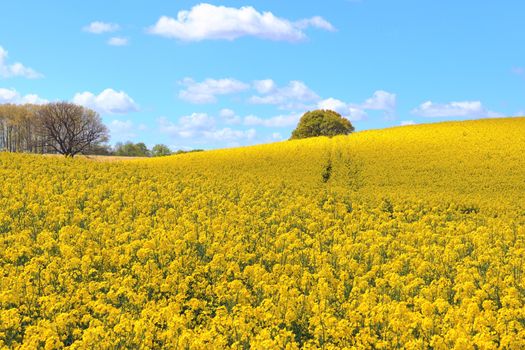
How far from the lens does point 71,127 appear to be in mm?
84938

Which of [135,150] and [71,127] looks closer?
[71,127]

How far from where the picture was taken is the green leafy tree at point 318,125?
9462 cm

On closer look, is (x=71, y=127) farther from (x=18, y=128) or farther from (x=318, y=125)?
(x=318, y=125)

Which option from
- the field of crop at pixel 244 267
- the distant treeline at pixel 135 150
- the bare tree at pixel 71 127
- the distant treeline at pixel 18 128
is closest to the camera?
the field of crop at pixel 244 267

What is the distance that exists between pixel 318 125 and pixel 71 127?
41.9 metres

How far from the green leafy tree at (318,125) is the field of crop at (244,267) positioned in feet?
219

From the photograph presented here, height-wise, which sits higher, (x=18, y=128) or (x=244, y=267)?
(x=18, y=128)

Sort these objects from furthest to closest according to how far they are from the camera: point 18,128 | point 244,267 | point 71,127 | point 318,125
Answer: point 18,128
point 318,125
point 71,127
point 244,267

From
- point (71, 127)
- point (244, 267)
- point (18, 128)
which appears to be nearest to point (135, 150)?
point (18, 128)

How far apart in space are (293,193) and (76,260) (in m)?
15.2

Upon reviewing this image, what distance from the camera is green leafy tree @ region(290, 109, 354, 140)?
94.6 m

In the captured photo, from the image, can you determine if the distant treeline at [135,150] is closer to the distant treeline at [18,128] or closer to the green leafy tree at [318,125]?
the distant treeline at [18,128]

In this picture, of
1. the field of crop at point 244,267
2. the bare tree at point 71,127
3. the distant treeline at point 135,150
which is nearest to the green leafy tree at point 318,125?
the bare tree at point 71,127

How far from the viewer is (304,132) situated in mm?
95438
